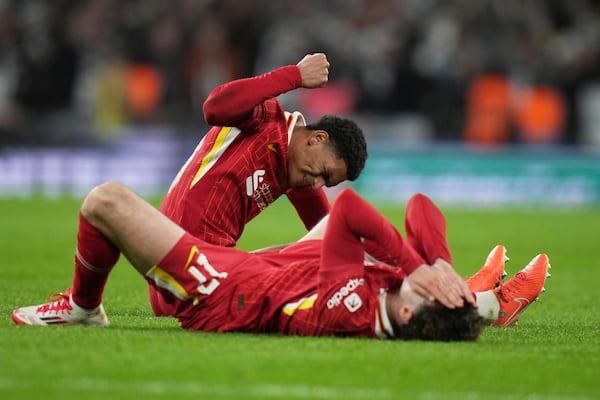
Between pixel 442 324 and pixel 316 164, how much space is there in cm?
138

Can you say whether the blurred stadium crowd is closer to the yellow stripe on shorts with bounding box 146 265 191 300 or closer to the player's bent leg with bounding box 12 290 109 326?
the player's bent leg with bounding box 12 290 109 326

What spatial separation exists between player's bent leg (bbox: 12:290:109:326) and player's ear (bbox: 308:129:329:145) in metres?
1.53

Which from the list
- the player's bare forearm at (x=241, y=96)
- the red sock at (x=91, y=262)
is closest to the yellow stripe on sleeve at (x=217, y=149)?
the player's bare forearm at (x=241, y=96)

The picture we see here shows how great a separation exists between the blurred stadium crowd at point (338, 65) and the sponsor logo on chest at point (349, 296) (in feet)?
44.1

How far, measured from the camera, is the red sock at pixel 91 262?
5.56 metres

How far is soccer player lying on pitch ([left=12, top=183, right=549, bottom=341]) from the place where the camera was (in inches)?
208

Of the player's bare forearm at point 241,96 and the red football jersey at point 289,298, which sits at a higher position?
the player's bare forearm at point 241,96

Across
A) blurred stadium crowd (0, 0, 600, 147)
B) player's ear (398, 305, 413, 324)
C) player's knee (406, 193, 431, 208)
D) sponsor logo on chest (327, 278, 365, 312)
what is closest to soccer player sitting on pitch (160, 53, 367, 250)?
player's knee (406, 193, 431, 208)

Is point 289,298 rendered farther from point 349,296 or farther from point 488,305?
point 488,305

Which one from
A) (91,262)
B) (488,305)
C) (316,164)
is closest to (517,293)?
(488,305)

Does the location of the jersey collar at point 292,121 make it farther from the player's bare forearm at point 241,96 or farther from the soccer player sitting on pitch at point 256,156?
the player's bare forearm at point 241,96

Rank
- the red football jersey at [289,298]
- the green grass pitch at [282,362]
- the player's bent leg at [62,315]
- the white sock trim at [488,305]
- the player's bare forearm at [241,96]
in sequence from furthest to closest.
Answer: the player's bare forearm at [241,96]
the white sock trim at [488,305]
the player's bent leg at [62,315]
the red football jersey at [289,298]
the green grass pitch at [282,362]

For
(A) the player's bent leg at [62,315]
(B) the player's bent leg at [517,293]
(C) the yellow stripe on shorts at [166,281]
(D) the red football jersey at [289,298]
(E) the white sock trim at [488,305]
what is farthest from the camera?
(B) the player's bent leg at [517,293]

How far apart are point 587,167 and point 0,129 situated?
32.1ft
